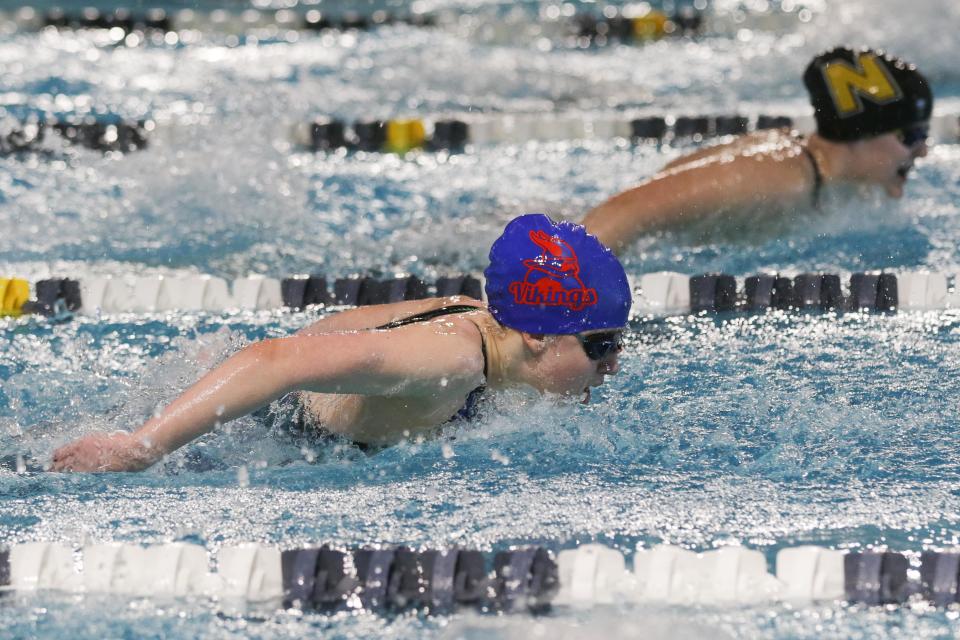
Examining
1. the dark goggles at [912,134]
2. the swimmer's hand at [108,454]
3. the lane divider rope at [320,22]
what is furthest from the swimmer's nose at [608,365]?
the lane divider rope at [320,22]

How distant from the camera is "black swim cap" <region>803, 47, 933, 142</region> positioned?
12.7 feet

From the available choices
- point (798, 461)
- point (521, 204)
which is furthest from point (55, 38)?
point (798, 461)

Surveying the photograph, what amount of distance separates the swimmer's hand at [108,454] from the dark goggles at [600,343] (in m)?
0.83

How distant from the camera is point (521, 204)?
170 inches

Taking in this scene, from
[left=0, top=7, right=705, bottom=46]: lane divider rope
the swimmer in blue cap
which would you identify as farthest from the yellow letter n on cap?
[left=0, top=7, right=705, bottom=46]: lane divider rope

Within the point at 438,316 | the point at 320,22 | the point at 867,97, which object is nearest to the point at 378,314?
the point at 438,316

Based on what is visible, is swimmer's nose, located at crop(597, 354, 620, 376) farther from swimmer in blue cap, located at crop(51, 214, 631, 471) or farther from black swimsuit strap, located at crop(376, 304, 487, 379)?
black swimsuit strap, located at crop(376, 304, 487, 379)

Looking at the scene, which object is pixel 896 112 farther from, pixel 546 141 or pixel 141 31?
pixel 141 31

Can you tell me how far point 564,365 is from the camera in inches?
104

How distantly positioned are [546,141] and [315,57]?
5.04 feet

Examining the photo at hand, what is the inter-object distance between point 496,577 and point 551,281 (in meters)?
0.59

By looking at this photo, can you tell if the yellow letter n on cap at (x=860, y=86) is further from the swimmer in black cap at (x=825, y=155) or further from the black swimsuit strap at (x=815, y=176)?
the black swimsuit strap at (x=815, y=176)

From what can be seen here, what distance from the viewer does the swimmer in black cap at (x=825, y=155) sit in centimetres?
377

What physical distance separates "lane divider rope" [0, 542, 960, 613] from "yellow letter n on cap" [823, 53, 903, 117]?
1823 mm
